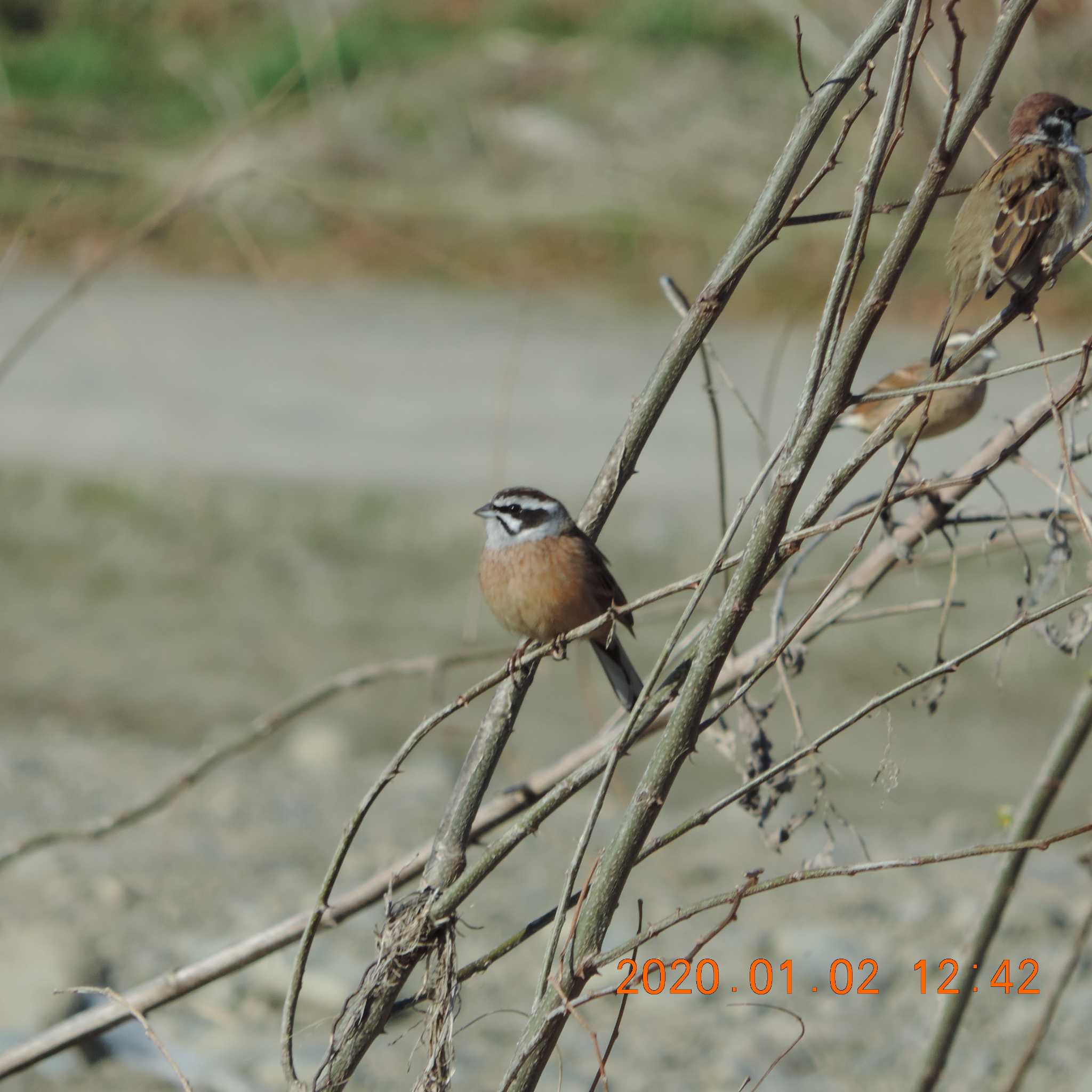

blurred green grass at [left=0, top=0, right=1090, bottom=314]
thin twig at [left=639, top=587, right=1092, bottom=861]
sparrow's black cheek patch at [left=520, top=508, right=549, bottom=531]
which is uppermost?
blurred green grass at [left=0, top=0, right=1090, bottom=314]

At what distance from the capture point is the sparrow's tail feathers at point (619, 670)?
117 inches

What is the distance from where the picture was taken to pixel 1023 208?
2576mm

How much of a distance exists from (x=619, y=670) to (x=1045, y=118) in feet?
4.66

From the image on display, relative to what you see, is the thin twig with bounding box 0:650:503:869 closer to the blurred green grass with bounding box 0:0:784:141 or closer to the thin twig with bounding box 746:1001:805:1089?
the thin twig with bounding box 746:1001:805:1089

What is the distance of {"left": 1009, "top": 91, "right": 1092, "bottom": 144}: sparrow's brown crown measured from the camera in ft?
9.22

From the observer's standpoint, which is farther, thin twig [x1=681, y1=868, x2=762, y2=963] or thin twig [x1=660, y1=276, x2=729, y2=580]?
thin twig [x1=660, y1=276, x2=729, y2=580]

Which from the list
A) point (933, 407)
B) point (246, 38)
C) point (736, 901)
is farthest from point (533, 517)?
point (246, 38)

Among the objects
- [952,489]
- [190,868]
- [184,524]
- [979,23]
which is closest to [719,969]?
[190,868]

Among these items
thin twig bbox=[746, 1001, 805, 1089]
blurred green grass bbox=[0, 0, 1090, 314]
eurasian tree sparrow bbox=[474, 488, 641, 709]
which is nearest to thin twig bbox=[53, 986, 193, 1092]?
thin twig bbox=[746, 1001, 805, 1089]

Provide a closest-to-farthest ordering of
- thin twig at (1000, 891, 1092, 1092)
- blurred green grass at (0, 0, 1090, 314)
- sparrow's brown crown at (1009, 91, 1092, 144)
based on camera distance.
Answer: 1. thin twig at (1000, 891, 1092, 1092)
2. sparrow's brown crown at (1009, 91, 1092, 144)
3. blurred green grass at (0, 0, 1090, 314)

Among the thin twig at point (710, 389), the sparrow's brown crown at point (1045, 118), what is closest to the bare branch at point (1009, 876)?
the thin twig at point (710, 389)

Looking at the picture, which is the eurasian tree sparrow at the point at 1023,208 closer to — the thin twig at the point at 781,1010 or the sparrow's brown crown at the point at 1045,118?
the sparrow's brown crown at the point at 1045,118

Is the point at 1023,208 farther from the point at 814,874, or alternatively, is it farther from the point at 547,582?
the point at 814,874

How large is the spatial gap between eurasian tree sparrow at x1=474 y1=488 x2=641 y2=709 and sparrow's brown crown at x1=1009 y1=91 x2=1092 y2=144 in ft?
3.88
